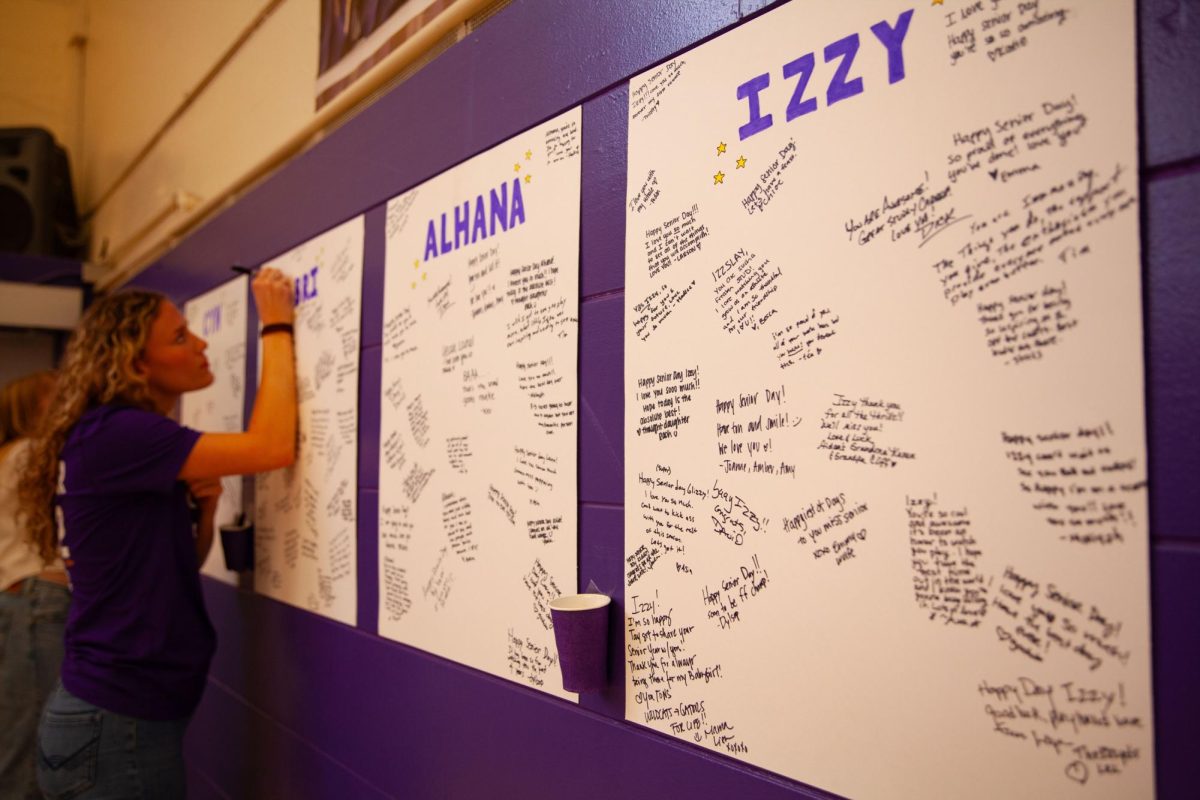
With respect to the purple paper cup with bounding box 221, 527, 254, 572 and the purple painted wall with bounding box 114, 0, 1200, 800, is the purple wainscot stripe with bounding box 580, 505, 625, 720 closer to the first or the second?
the purple painted wall with bounding box 114, 0, 1200, 800

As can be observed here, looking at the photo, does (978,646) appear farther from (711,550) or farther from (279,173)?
(279,173)

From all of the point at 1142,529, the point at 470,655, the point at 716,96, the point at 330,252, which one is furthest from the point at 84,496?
the point at 1142,529

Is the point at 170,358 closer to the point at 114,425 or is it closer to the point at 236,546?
the point at 114,425

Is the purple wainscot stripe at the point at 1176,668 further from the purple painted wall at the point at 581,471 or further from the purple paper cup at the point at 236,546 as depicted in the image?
→ the purple paper cup at the point at 236,546

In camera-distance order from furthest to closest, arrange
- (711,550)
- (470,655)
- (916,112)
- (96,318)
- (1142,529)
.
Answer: (96,318), (470,655), (711,550), (916,112), (1142,529)

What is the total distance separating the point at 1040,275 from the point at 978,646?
0.36 meters

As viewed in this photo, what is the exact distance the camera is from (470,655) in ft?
3.93

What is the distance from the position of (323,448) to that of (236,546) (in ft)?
1.64

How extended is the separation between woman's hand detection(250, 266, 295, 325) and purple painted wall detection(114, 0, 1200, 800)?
12 centimetres

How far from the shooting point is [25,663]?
1888 mm

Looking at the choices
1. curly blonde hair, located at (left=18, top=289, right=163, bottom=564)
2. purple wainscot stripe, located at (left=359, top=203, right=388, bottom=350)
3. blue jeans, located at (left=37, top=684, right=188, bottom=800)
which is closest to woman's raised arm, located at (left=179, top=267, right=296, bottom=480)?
curly blonde hair, located at (left=18, top=289, right=163, bottom=564)

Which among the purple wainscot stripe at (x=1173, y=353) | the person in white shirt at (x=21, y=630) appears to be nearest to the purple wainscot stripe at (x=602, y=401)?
the purple wainscot stripe at (x=1173, y=353)

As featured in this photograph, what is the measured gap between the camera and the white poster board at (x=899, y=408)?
0.58m

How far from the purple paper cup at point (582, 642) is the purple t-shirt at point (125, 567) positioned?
3.43ft
